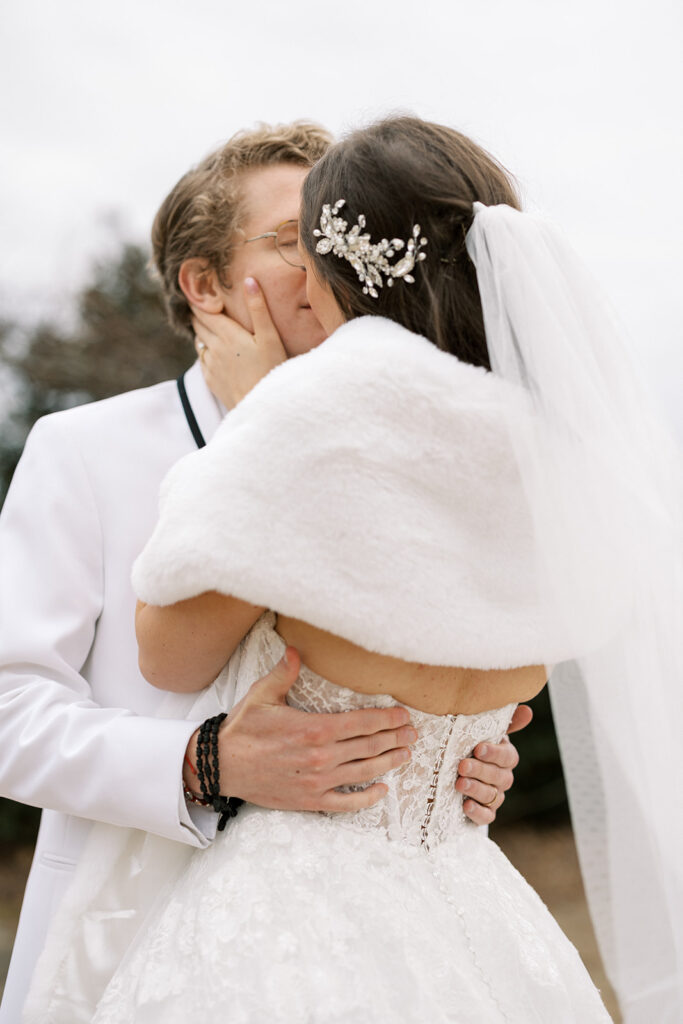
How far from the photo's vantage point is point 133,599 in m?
2.32

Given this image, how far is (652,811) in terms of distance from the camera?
6.05 feet

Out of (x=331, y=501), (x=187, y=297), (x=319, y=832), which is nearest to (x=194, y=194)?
(x=187, y=297)

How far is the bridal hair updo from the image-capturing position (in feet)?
5.63

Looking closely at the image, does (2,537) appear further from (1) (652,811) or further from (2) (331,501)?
(1) (652,811)

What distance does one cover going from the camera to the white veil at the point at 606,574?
5.47ft

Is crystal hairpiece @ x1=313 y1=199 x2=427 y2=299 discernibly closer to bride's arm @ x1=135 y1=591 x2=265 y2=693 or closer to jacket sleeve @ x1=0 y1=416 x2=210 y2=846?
bride's arm @ x1=135 y1=591 x2=265 y2=693

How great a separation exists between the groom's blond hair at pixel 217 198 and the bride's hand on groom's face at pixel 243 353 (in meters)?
0.20

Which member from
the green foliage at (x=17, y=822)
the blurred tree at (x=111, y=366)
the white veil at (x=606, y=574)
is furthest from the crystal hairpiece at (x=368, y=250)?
the green foliage at (x=17, y=822)

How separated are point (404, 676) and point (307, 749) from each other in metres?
0.22

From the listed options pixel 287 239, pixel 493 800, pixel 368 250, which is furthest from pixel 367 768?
pixel 287 239

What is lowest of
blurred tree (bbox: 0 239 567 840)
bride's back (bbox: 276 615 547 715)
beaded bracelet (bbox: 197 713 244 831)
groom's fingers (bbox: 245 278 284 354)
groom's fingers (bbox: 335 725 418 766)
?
blurred tree (bbox: 0 239 567 840)

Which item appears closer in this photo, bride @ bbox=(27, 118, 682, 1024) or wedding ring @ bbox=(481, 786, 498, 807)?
bride @ bbox=(27, 118, 682, 1024)

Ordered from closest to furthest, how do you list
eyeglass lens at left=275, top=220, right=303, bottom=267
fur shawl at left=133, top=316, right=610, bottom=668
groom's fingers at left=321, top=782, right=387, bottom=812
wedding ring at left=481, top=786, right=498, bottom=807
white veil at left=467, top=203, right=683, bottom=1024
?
1. fur shawl at left=133, top=316, right=610, bottom=668
2. white veil at left=467, top=203, right=683, bottom=1024
3. groom's fingers at left=321, top=782, right=387, bottom=812
4. wedding ring at left=481, top=786, right=498, bottom=807
5. eyeglass lens at left=275, top=220, right=303, bottom=267

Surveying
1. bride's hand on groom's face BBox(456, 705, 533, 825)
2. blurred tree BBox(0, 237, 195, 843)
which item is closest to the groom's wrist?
bride's hand on groom's face BBox(456, 705, 533, 825)
